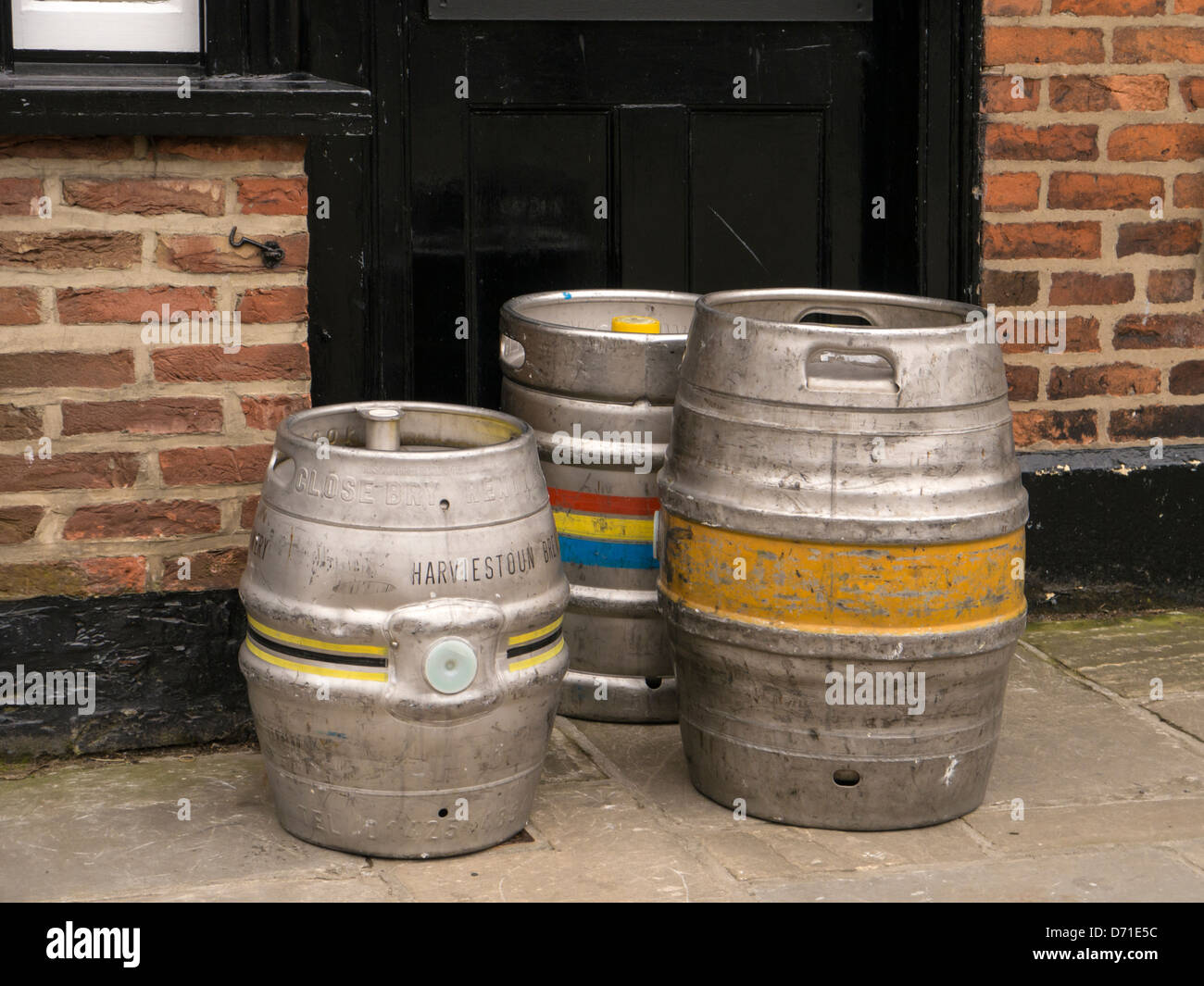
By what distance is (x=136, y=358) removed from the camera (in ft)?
11.6

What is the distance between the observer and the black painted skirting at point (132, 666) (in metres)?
3.54

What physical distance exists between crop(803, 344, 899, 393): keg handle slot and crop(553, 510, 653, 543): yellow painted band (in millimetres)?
593

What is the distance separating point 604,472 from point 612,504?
2.8 inches

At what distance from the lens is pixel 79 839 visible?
321 cm

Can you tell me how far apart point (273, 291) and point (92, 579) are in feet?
2.27

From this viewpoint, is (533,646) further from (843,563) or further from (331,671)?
(843,563)

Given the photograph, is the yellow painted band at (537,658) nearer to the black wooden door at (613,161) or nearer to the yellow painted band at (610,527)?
the yellow painted band at (610,527)

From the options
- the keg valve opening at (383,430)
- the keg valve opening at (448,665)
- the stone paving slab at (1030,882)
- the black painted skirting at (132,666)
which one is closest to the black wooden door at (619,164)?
the black painted skirting at (132,666)

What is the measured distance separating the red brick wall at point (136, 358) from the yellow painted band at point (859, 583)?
105 centimetres

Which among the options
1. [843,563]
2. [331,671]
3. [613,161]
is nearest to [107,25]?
[613,161]

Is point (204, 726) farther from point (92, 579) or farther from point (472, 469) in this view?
point (472, 469)

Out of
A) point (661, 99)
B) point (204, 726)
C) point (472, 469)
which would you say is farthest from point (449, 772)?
point (661, 99)

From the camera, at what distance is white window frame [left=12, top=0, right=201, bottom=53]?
11.5ft

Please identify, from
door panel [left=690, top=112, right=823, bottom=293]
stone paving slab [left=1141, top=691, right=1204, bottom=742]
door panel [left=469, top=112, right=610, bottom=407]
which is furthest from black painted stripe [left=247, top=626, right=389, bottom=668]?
stone paving slab [left=1141, top=691, right=1204, bottom=742]
